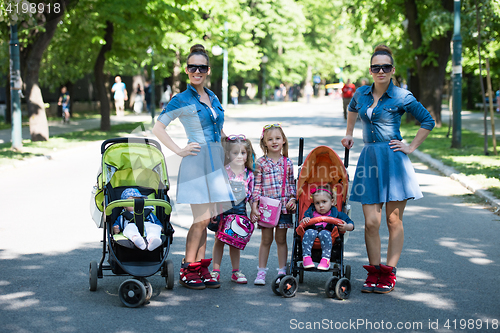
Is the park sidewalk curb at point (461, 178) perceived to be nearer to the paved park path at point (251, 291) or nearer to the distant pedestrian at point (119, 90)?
the paved park path at point (251, 291)

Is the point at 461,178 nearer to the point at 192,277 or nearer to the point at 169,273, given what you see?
the point at 192,277

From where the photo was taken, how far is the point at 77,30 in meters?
23.1

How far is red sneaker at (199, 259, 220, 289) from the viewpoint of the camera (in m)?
5.36

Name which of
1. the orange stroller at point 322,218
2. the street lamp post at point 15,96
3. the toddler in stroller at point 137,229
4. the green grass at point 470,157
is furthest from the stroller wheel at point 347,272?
the street lamp post at point 15,96

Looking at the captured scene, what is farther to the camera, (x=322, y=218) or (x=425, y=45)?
(x=425, y=45)

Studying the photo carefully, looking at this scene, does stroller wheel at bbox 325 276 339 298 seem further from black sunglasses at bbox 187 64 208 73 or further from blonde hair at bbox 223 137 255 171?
black sunglasses at bbox 187 64 208 73

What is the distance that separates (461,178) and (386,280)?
7120 millimetres

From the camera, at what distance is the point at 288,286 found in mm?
5090

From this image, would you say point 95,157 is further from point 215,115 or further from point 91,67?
point 91,67

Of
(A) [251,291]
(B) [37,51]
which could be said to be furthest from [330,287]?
(B) [37,51]

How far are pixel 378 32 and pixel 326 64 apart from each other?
134ft

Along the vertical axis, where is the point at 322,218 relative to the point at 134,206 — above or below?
below

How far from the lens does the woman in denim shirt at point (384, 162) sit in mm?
5191

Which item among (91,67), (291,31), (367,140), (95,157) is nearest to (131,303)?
(367,140)
